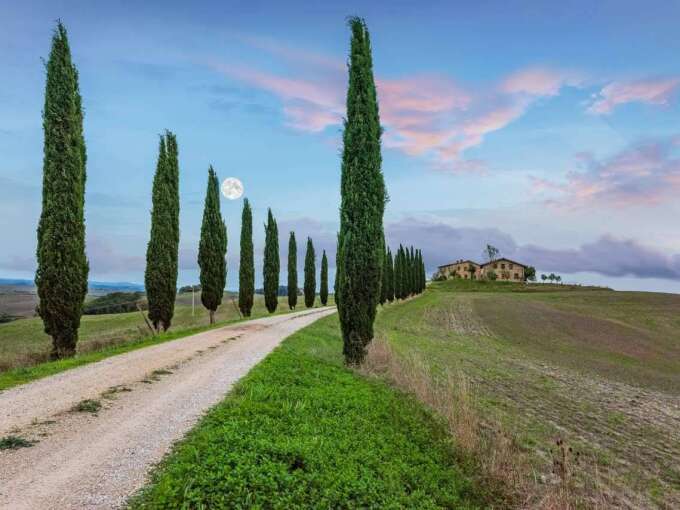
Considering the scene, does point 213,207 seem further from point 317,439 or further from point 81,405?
point 317,439

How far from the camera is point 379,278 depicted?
15664 millimetres

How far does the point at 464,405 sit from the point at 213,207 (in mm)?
26089

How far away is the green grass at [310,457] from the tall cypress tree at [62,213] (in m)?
10.5

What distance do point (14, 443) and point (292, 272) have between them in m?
48.9

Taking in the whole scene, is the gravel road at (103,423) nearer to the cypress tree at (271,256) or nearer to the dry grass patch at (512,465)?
the dry grass patch at (512,465)

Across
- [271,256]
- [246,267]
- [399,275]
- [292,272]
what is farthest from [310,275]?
[399,275]

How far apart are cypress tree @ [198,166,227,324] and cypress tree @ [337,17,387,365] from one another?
17293 mm

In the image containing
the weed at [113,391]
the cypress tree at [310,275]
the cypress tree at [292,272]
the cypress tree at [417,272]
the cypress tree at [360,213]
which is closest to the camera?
the weed at [113,391]

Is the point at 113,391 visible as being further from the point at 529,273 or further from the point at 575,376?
the point at 529,273

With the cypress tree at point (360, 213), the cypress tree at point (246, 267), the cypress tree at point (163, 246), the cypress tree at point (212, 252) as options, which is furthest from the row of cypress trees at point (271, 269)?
the cypress tree at point (360, 213)

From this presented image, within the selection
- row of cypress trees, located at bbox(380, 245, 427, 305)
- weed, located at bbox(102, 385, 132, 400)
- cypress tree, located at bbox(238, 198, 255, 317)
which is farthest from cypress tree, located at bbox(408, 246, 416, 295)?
weed, located at bbox(102, 385, 132, 400)

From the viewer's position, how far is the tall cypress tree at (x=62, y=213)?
52.7 ft

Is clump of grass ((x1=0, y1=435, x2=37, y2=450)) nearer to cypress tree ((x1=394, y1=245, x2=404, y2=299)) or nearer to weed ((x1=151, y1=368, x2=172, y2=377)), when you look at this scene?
weed ((x1=151, y1=368, x2=172, y2=377))

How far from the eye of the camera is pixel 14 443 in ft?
20.5
